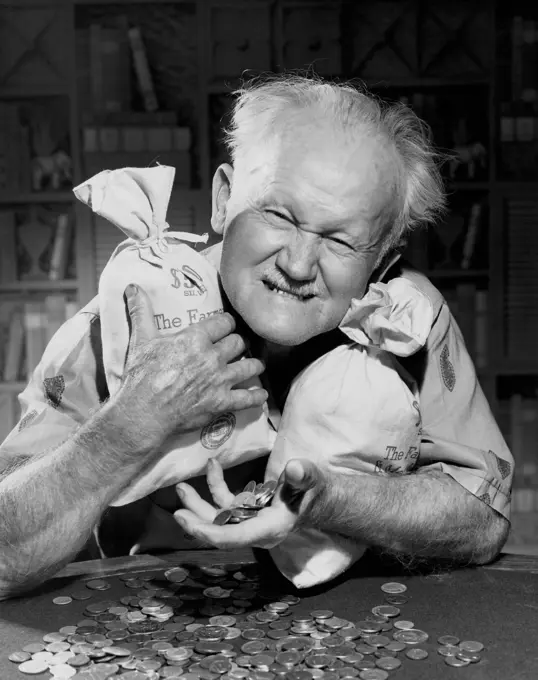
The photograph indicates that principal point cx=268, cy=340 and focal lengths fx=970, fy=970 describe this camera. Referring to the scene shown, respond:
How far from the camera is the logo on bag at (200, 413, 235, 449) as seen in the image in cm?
144

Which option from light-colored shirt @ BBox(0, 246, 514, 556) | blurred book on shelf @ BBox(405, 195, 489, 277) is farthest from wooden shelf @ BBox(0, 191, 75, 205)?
light-colored shirt @ BBox(0, 246, 514, 556)

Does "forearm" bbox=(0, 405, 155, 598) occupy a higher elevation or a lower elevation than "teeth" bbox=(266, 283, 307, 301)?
lower

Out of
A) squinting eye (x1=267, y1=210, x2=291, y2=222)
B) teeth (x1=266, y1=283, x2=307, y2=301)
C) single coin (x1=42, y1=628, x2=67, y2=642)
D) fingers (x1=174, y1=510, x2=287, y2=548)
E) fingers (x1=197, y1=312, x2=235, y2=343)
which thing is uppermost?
squinting eye (x1=267, y1=210, x2=291, y2=222)

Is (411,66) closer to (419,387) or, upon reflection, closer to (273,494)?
(419,387)

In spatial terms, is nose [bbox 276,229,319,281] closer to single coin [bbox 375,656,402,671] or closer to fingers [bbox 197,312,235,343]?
fingers [bbox 197,312,235,343]

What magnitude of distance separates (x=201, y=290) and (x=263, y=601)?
466 millimetres

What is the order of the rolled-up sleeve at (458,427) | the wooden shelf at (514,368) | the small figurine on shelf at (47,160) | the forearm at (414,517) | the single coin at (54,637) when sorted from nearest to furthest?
1. the single coin at (54,637)
2. the forearm at (414,517)
3. the rolled-up sleeve at (458,427)
4. the small figurine on shelf at (47,160)
5. the wooden shelf at (514,368)

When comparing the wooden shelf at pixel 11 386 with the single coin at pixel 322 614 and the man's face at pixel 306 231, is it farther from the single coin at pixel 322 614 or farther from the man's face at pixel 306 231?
the single coin at pixel 322 614

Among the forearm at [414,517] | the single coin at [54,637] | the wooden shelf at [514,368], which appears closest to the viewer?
the single coin at [54,637]

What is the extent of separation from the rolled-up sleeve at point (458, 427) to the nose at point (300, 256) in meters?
0.32

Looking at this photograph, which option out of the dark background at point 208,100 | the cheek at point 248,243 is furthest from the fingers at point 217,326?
the dark background at point 208,100

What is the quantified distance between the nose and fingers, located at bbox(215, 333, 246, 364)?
0.42ft

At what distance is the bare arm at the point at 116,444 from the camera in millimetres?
1340

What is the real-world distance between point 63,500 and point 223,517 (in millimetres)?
252
